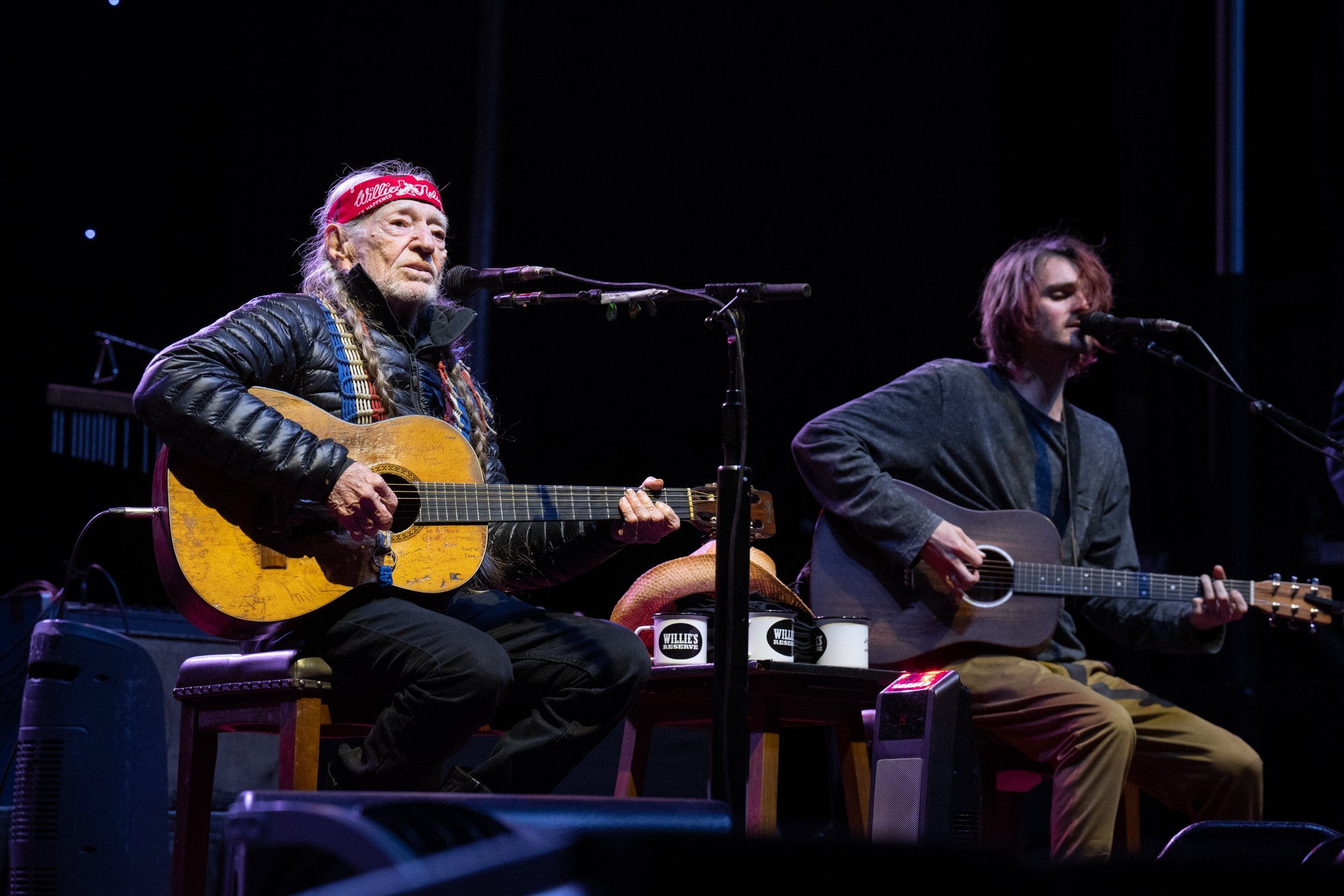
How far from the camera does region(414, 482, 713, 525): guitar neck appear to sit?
3133 millimetres

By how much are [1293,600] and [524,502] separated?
2.42 meters

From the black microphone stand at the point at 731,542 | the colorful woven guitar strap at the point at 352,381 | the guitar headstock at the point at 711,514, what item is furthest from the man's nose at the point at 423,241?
the guitar headstock at the point at 711,514

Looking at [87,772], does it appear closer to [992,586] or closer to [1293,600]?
[992,586]

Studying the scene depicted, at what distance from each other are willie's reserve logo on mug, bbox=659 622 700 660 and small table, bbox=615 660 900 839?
0.08 m

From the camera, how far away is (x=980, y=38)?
614 centimetres

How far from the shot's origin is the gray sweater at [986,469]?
A: 12.8ft

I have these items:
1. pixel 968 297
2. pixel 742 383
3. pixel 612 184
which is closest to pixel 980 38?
pixel 968 297

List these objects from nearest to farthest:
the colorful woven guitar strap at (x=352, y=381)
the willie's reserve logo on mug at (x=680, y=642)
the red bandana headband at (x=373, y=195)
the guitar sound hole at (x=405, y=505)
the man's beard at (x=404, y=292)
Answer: the guitar sound hole at (x=405, y=505), the colorful woven guitar strap at (x=352, y=381), the willie's reserve logo on mug at (x=680, y=642), the man's beard at (x=404, y=292), the red bandana headband at (x=373, y=195)

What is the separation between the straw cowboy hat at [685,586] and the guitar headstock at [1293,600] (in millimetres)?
1445

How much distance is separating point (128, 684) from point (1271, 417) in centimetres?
312

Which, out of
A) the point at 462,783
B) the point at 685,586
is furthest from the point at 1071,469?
the point at 462,783

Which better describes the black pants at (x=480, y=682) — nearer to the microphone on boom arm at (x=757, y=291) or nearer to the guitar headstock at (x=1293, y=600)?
the microphone on boom arm at (x=757, y=291)

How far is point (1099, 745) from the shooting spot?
3.50 m

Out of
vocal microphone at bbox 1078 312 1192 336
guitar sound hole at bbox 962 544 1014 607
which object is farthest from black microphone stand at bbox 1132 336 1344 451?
guitar sound hole at bbox 962 544 1014 607
